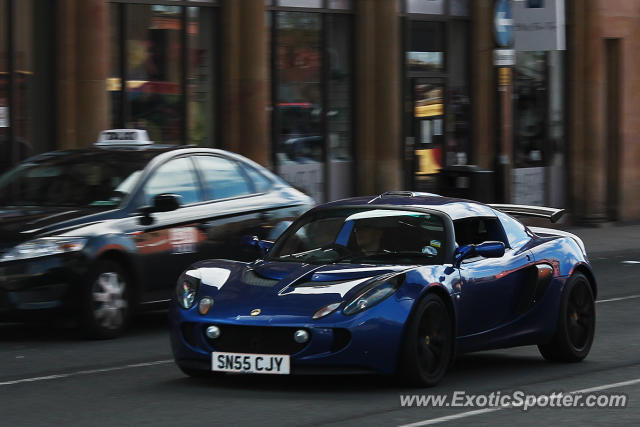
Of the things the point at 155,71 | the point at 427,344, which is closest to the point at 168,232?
the point at 427,344

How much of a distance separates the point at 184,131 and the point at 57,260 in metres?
10.6

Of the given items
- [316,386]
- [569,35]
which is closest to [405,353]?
[316,386]

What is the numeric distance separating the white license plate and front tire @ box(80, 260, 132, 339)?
308cm

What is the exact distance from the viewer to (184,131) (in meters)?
21.8

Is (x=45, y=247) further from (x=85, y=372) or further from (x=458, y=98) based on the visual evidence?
(x=458, y=98)

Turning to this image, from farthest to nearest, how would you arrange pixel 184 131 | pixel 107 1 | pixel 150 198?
pixel 184 131 < pixel 107 1 < pixel 150 198

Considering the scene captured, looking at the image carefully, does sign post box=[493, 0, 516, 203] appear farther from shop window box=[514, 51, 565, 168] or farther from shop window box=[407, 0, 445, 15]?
shop window box=[514, 51, 565, 168]

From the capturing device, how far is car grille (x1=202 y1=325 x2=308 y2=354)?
27.9 ft

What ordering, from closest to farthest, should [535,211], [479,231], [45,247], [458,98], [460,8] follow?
[479,231], [45,247], [535,211], [460,8], [458,98]

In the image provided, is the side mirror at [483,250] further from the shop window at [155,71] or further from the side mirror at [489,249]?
the shop window at [155,71]

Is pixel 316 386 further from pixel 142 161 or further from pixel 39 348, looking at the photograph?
pixel 142 161

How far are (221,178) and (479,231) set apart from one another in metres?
3.67

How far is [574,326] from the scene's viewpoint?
34.1 ft

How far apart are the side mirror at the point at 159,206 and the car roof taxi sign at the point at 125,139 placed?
48.3 inches
